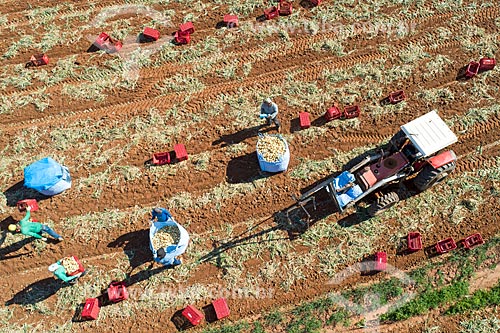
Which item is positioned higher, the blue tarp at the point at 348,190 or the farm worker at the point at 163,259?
the blue tarp at the point at 348,190

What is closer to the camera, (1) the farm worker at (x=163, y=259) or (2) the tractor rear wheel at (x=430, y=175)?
(1) the farm worker at (x=163, y=259)

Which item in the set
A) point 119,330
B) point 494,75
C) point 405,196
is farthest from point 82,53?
point 494,75

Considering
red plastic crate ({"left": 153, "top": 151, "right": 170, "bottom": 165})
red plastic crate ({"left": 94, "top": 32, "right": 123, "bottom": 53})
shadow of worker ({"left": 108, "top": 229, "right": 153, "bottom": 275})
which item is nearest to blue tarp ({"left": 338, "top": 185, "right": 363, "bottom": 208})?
red plastic crate ({"left": 153, "top": 151, "right": 170, "bottom": 165})

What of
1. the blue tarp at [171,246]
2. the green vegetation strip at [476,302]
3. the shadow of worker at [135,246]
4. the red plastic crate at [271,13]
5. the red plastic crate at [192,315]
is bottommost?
the green vegetation strip at [476,302]

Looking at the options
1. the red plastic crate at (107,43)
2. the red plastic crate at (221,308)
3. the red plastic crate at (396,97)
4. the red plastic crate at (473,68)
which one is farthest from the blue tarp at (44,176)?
the red plastic crate at (473,68)

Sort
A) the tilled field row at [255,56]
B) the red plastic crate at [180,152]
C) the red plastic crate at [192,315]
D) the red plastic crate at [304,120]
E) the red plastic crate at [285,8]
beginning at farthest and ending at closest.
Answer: the red plastic crate at [285,8]
the tilled field row at [255,56]
the red plastic crate at [304,120]
the red plastic crate at [180,152]
the red plastic crate at [192,315]

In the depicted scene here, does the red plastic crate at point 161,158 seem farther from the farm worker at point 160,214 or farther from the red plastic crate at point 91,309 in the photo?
A: the red plastic crate at point 91,309

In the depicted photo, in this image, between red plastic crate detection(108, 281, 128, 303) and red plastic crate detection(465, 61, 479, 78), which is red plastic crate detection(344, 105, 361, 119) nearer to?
red plastic crate detection(465, 61, 479, 78)
